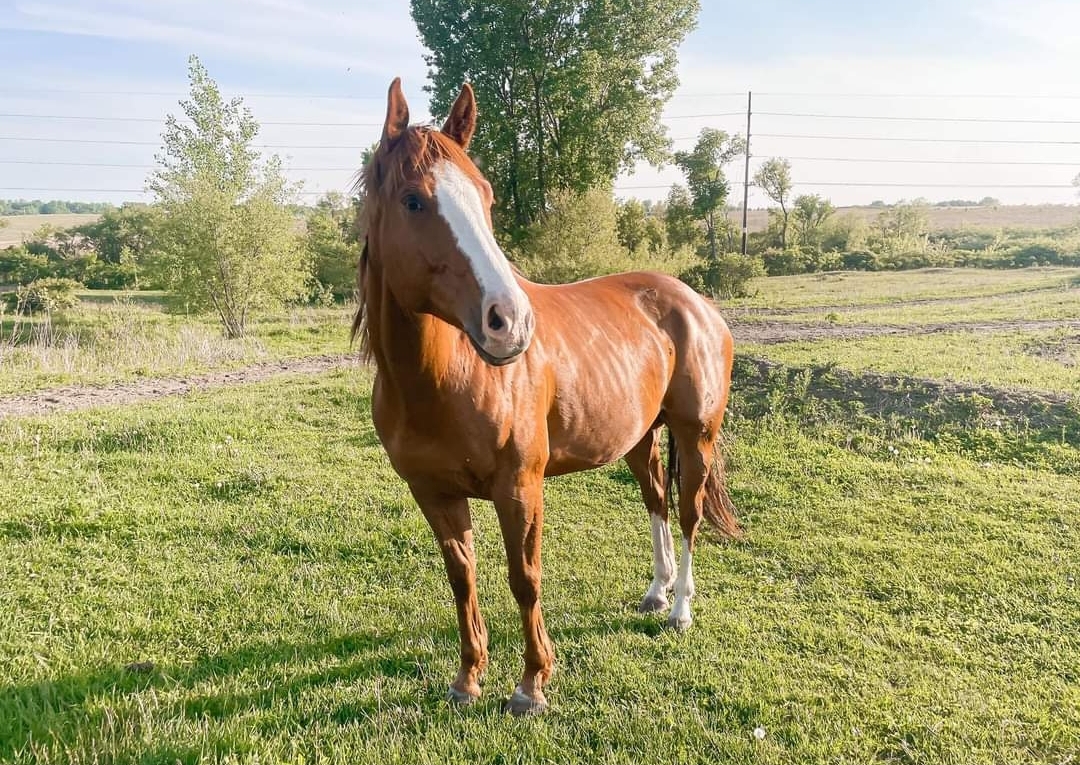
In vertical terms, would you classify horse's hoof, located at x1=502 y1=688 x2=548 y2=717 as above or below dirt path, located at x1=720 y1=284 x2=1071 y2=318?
below

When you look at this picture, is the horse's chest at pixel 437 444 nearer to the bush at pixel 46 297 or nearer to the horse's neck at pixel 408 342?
the horse's neck at pixel 408 342

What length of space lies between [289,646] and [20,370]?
9.96m

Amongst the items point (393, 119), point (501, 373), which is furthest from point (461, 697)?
point (393, 119)

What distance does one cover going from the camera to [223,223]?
16.1m

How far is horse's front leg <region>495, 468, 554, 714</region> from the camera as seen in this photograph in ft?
8.24

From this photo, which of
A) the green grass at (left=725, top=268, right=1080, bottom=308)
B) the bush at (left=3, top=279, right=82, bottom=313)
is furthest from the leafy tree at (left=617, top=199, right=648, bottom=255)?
the bush at (left=3, top=279, right=82, bottom=313)

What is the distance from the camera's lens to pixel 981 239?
45312 millimetres

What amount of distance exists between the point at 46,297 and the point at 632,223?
22.4 metres

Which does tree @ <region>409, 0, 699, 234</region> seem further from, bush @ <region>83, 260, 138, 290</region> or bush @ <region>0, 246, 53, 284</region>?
bush @ <region>0, 246, 53, 284</region>

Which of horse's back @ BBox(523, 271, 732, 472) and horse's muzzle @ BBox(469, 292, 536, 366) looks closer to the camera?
horse's muzzle @ BBox(469, 292, 536, 366)

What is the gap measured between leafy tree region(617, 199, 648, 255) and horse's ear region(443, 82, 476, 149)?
25.0m

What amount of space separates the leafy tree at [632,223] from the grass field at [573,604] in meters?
21.5

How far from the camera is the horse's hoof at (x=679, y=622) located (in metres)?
3.34

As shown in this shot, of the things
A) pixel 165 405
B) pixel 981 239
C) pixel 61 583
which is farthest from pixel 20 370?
pixel 981 239
